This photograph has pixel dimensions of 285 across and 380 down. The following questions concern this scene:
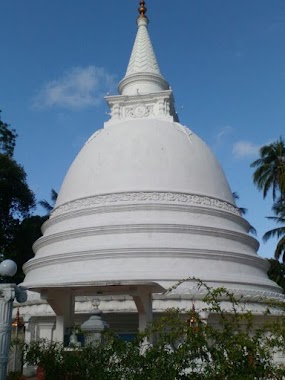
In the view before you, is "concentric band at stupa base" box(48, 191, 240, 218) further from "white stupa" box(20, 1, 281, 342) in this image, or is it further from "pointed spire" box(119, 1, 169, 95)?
"pointed spire" box(119, 1, 169, 95)

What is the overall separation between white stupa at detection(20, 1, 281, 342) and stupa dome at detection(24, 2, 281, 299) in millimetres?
43

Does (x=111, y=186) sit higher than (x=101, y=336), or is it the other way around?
(x=111, y=186)

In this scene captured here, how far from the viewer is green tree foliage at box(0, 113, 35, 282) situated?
29516 millimetres

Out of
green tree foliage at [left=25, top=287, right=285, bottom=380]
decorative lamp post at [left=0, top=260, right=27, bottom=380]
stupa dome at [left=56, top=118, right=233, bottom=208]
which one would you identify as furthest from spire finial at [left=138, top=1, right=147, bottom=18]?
decorative lamp post at [left=0, top=260, right=27, bottom=380]

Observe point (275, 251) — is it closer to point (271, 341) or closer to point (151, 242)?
point (151, 242)

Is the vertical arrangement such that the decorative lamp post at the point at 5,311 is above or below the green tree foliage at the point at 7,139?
below

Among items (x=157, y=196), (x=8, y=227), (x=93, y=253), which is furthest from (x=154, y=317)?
(x=8, y=227)

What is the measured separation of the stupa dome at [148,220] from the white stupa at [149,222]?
43mm

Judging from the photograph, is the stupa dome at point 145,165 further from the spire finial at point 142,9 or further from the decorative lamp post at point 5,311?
the decorative lamp post at point 5,311

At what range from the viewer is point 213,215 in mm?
21078

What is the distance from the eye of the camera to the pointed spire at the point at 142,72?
27.6 meters

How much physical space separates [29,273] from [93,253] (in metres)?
4.24

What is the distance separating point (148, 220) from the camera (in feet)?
64.5

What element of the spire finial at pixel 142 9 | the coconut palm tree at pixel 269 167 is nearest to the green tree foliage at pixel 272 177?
the coconut palm tree at pixel 269 167
